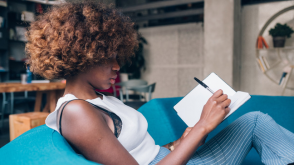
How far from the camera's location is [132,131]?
0.88 meters

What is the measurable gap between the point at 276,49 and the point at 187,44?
6.17 feet

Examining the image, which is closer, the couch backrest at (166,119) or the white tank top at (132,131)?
the white tank top at (132,131)

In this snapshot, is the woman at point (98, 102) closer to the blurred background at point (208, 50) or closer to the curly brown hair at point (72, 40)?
the curly brown hair at point (72, 40)

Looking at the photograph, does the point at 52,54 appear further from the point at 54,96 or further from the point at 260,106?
the point at 54,96

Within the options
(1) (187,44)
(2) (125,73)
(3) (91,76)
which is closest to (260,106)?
(3) (91,76)

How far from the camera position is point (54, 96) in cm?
352

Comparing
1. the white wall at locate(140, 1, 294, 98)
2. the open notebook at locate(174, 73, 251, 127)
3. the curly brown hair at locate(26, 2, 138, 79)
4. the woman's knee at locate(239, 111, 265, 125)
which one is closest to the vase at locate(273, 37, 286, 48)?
the white wall at locate(140, 1, 294, 98)

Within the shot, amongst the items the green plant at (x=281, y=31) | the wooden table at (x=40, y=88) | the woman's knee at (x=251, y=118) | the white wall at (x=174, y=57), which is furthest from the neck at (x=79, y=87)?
the white wall at (x=174, y=57)

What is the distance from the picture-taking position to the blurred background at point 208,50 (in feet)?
13.2

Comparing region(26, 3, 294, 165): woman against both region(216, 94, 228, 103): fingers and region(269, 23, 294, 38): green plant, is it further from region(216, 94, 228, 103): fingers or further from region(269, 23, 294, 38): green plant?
region(269, 23, 294, 38): green plant

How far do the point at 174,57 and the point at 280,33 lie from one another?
7.64 feet

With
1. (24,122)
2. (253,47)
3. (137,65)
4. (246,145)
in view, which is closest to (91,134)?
(246,145)

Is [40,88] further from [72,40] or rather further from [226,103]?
[226,103]

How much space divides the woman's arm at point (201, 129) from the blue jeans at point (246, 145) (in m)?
0.23
